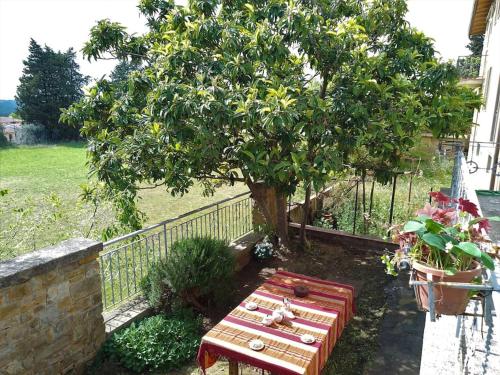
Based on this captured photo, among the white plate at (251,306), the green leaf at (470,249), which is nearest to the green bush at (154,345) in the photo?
the white plate at (251,306)

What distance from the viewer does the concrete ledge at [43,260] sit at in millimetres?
3023

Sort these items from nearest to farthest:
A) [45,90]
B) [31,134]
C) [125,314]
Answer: [125,314] → [31,134] → [45,90]

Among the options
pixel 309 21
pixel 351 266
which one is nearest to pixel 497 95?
pixel 351 266

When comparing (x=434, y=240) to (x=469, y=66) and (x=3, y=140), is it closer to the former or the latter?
(x=469, y=66)

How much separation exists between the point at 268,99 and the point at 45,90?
39.1m

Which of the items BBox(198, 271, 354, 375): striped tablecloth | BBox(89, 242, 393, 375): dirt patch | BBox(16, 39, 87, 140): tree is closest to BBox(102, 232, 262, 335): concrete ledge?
BBox(89, 242, 393, 375): dirt patch

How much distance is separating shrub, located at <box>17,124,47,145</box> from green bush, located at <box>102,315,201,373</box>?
37.2 m

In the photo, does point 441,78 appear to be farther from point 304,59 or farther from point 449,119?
point 304,59

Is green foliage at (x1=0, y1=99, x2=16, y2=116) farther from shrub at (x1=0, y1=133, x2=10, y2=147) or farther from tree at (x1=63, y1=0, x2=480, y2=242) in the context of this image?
tree at (x1=63, y1=0, x2=480, y2=242)

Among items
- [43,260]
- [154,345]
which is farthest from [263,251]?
[43,260]

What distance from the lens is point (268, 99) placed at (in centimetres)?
367

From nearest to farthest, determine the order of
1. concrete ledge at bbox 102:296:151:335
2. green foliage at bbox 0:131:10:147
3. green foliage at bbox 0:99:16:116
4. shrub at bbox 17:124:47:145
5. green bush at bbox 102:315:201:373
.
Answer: green bush at bbox 102:315:201:373, concrete ledge at bbox 102:296:151:335, green foliage at bbox 0:131:10:147, shrub at bbox 17:124:47:145, green foliage at bbox 0:99:16:116

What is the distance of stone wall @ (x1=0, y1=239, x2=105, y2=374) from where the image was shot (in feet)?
9.97

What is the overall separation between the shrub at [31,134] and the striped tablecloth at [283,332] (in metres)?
38.1
